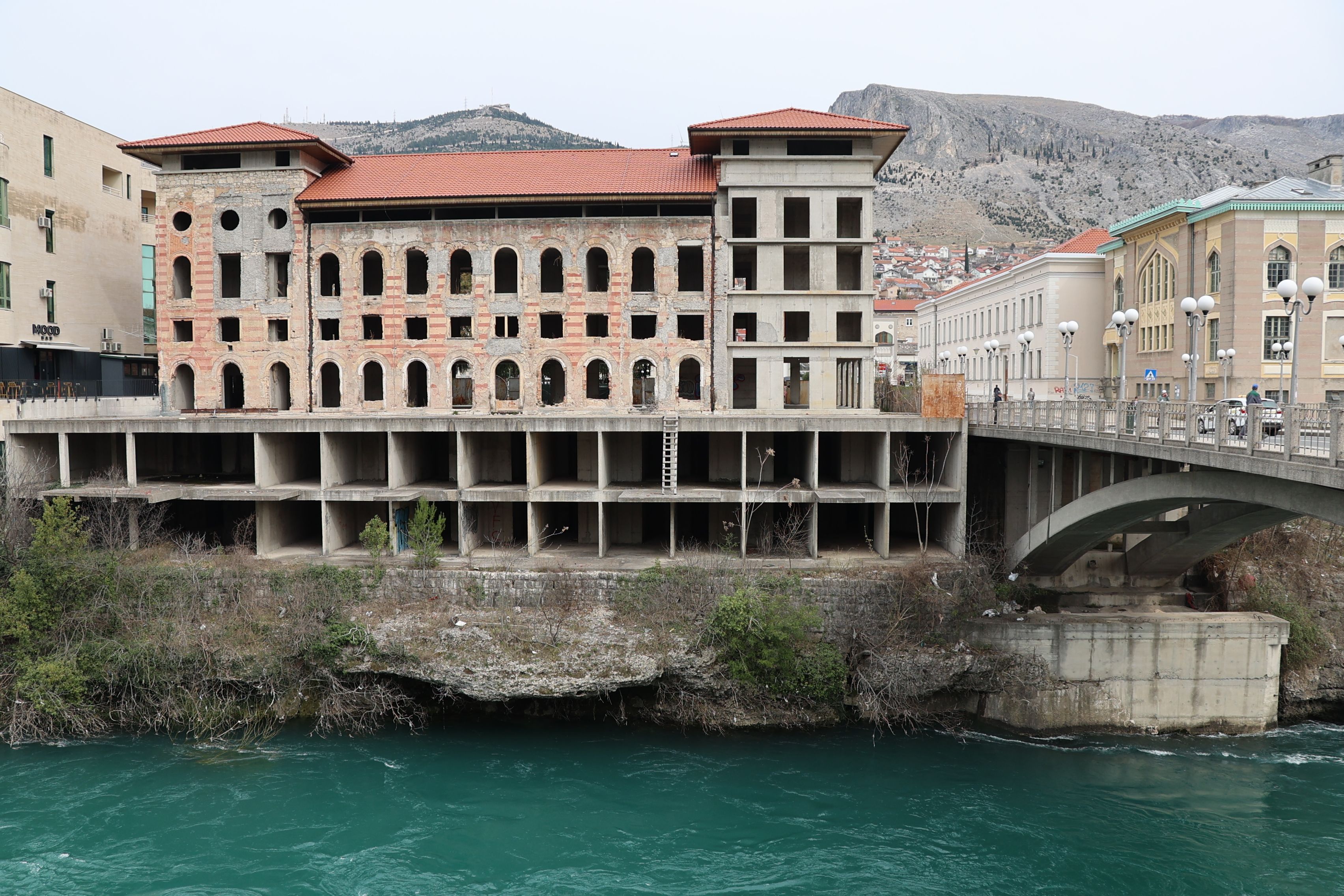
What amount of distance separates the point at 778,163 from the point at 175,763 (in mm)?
30741

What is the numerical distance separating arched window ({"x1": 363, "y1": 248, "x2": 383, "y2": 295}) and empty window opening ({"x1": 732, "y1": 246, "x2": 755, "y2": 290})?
16.1m

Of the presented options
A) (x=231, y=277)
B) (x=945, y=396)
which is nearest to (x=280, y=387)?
(x=231, y=277)

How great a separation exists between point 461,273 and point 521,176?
532 cm

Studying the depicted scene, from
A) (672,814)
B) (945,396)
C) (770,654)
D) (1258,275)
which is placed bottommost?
(672,814)

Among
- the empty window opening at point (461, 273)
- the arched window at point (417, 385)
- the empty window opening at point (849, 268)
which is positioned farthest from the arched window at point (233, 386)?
the empty window opening at point (849, 268)

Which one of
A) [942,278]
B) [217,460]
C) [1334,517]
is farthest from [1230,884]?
[942,278]

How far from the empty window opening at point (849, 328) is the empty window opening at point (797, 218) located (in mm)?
3787

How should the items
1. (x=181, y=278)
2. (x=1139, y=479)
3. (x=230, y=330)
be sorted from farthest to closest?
(x=230, y=330) → (x=181, y=278) → (x=1139, y=479)

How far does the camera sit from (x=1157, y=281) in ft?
185

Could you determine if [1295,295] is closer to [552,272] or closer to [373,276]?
[552,272]

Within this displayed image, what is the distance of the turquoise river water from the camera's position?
21.3m

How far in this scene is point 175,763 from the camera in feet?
87.5

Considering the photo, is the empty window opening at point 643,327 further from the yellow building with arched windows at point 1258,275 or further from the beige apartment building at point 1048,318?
the yellow building with arched windows at point 1258,275

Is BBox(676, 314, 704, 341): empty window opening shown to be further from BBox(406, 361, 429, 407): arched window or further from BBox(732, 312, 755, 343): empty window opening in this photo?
BBox(406, 361, 429, 407): arched window
